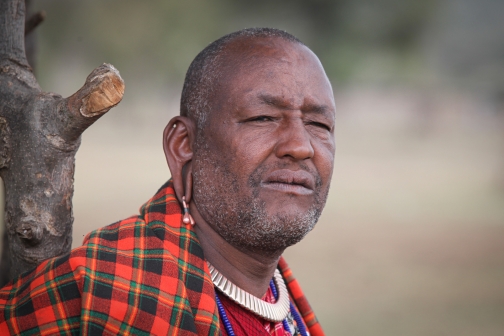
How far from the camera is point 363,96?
15.3 m

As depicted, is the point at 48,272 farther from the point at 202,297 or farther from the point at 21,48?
the point at 21,48

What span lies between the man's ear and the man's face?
57mm

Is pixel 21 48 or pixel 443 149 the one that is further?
pixel 443 149

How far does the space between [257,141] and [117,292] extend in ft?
2.24

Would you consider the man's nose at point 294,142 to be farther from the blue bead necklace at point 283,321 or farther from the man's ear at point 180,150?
the blue bead necklace at point 283,321

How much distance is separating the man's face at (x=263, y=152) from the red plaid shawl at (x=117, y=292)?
213 mm

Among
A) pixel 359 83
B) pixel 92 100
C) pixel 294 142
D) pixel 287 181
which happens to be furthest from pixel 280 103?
pixel 359 83

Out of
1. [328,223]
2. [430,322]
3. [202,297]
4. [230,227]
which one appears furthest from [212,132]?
[328,223]

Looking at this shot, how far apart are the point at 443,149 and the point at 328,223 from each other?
19.8 ft

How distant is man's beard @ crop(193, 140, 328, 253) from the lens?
Answer: 6.56ft

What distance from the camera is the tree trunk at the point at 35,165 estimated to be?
6.62 ft

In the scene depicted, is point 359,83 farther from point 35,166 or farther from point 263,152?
point 35,166

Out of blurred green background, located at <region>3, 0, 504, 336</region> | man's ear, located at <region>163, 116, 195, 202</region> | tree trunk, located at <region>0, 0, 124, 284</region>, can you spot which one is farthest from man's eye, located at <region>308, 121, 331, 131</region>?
blurred green background, located at <region>3, 0, 504, 336</region>

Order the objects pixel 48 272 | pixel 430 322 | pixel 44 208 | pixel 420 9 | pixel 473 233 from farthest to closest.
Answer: pixel 420 9 < pixel 473 233 < pixel 430 322 < pixel 44 208 < pixel 48 272
